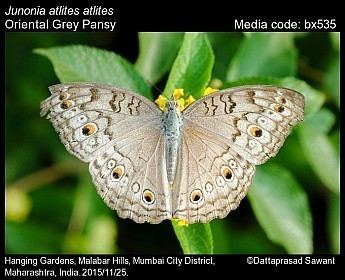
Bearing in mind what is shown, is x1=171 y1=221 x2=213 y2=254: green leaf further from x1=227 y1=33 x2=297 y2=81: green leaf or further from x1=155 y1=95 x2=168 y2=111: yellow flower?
x1=227 y1=33 x2=297 y2=81: green leaf

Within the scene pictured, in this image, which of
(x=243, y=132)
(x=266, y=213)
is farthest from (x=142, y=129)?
(x=266, y=213)

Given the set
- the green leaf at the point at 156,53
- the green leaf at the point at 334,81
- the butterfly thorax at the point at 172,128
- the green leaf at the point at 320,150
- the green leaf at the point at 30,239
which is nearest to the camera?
the butterfly thorax at the point at 172,128

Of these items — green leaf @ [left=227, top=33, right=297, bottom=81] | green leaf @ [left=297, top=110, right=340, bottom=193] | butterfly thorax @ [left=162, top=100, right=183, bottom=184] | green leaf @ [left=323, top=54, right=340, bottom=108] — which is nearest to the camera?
butterfly thorax @ [left=162, top=100, right=183, bottom=184]

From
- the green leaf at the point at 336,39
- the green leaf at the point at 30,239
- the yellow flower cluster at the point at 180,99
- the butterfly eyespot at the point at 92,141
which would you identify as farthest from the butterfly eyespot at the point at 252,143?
the green leaf at the point at 30,239

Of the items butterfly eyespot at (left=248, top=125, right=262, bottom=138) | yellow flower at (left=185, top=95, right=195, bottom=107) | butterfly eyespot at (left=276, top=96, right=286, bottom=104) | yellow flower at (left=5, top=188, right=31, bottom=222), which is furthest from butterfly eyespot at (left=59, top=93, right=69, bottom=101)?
yellow flower at (left=5, top=188, right=31, bottom=222)

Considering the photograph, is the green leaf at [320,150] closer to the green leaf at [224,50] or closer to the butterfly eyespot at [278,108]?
the green leaf at [224,50]

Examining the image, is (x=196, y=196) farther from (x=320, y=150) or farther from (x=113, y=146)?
(x=320, y=150)
